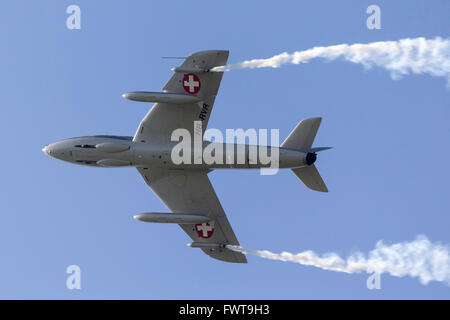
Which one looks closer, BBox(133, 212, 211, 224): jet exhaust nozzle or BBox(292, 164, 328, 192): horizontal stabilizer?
BBox(292, 164, 328, 192): horizontal stabilizer

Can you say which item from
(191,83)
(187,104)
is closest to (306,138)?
(187,104)

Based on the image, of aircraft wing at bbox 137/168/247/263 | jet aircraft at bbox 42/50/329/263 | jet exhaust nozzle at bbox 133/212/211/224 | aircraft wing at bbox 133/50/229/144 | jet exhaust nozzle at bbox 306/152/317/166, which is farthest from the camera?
aircraft wing at bbox 137/168/247/263

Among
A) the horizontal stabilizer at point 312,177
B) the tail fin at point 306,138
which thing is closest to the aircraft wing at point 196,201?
the horizontal stabilizer at point 312,177

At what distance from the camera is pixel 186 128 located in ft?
146

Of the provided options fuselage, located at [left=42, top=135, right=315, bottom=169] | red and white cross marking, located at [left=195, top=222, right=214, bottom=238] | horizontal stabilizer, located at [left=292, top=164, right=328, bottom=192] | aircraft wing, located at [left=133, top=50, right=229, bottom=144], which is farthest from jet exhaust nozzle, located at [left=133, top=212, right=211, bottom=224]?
horizontal stabilizer, located at [left=292, top=164, right=328, bottom=192]

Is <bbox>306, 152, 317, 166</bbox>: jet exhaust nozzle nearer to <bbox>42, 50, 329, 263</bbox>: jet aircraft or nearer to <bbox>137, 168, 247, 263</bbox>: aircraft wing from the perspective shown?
<bbox>42, 50, 329, 263</bbox>: jet aircraft

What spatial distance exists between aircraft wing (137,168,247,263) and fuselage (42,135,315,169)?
1.48 meters

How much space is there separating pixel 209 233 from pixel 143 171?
16.6ft

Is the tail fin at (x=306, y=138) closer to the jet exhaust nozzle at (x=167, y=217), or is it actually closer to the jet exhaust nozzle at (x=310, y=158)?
the jet exhaust nozzle at (x=310, y=158)

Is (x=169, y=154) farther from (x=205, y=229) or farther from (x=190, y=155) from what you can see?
(x=205, y=229)

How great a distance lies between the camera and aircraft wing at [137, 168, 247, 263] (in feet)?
153

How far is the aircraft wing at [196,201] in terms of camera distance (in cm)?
4650

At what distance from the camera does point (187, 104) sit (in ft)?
144

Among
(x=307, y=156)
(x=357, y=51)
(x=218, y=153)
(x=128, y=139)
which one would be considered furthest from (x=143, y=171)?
(x=357, y=51)
